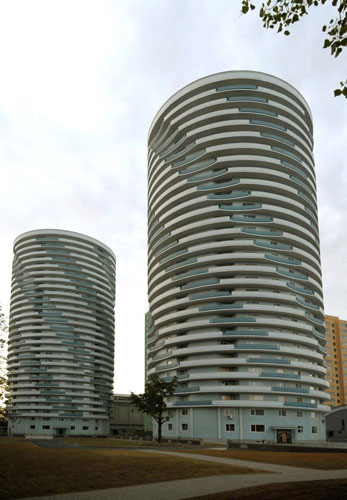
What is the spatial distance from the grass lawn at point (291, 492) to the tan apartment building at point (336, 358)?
175m

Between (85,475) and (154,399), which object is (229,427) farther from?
(85,475)

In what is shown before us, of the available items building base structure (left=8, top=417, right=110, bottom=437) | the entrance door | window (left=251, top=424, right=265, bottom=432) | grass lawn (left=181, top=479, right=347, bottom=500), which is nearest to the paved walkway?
grass lawn (left=181, top=479, right=347, bottom=500)

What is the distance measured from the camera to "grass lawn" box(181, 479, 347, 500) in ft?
50.6

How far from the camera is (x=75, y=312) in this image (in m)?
156

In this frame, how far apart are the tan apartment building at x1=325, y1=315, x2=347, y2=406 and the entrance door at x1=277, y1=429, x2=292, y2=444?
112 meters

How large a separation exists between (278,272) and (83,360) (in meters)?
87.9

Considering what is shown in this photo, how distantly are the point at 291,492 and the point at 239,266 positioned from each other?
2686 inches

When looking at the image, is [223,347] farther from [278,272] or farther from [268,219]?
[268,219]

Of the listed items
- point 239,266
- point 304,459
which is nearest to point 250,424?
point 239,266

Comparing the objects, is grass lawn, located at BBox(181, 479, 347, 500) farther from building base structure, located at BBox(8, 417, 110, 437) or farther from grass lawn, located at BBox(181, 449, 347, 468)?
building base structure, located at BBox(8, 417, 110, 437)

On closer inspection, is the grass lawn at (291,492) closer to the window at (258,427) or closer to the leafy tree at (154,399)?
the leafy tree at (154,399)

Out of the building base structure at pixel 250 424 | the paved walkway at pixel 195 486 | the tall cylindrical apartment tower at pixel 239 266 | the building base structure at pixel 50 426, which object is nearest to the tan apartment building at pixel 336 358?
the building base structure at pixel 50 426

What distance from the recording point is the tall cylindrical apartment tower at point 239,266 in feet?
263

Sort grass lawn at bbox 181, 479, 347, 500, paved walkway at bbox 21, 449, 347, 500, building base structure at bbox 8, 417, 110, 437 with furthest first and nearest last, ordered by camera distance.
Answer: building base structure at bbox 8, 417, 110, 437, paved walkway at bbox 21, 449, 347, 500, grass lawn at bbox 181, 479, 347, 500
